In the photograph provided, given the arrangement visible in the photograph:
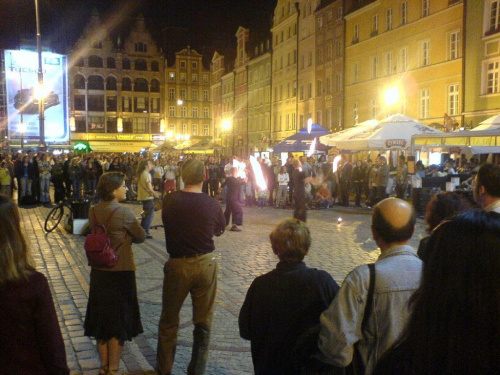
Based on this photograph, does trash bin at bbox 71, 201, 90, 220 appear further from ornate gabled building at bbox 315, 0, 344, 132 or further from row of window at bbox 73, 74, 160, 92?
row of window at bbox 73, 74, 160, 92

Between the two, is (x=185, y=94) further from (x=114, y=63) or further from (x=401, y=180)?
(x=401, y=180)

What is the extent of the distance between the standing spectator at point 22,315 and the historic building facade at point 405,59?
25612 mm

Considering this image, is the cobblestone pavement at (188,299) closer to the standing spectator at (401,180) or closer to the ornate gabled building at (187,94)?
the standing spectator at (401,180)

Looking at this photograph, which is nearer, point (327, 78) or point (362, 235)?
point (362, 235)

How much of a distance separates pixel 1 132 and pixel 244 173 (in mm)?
79962

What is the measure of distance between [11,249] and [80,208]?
36.4ft

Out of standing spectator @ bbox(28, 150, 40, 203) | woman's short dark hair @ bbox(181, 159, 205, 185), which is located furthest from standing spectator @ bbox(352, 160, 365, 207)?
woman's short dark hair @ bbox(181, 159, 205, 185)

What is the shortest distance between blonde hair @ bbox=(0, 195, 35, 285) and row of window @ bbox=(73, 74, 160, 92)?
262ft

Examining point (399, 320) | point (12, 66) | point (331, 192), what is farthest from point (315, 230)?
point (12, 66)

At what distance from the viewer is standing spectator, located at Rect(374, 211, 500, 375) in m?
1.65

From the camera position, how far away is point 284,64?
55.2 m

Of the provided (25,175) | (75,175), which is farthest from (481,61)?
(25,175)

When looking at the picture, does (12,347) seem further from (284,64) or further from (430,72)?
(284,64)

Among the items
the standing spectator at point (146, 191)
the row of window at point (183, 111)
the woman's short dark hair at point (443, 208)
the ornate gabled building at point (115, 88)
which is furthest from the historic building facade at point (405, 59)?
the row of window at point (183, 111)
